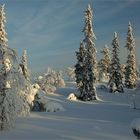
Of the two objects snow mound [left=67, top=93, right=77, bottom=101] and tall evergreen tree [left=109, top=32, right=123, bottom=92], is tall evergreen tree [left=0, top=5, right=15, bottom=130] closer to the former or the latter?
snow mound [left=67, top=93, right=77, bottom=101]

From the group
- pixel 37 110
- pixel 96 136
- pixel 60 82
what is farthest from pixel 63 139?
pixel 60 82

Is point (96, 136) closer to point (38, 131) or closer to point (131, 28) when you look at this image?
point (38, 131)

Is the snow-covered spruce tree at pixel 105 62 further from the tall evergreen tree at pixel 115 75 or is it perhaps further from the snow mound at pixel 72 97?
the snow mound at pixel 72 97

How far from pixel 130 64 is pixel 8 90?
2354 inches

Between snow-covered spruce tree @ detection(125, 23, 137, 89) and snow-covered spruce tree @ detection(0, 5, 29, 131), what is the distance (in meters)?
56.9

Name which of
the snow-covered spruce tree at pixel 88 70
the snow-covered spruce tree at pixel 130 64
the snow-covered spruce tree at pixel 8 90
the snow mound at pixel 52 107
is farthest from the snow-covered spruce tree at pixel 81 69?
the snow-covered spruce tree at pixel 8 90

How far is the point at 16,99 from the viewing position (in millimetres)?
24172

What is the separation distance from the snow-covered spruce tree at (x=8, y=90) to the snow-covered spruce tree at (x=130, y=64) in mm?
56917

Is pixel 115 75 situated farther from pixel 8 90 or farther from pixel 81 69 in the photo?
pixel 8 90

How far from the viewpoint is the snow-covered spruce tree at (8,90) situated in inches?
918

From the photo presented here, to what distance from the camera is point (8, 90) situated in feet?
78.2

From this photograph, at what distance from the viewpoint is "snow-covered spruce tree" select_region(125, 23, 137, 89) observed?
79.9 metres

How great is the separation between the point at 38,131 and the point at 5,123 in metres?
2.05

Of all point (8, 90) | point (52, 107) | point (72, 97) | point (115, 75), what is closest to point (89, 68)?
point (72, 97)
